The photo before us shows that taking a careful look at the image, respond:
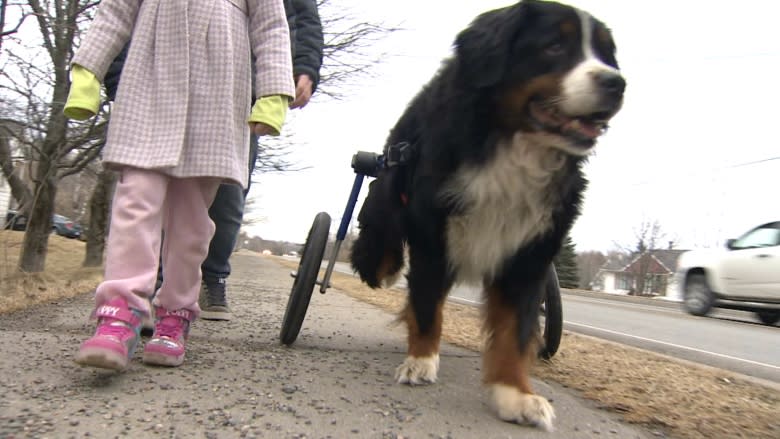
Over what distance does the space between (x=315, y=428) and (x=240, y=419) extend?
0.74ft

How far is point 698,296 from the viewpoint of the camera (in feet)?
40.2

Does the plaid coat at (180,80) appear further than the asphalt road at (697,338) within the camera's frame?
No

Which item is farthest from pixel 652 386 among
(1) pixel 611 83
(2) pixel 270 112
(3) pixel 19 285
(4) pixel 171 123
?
(3) pixel 19 285

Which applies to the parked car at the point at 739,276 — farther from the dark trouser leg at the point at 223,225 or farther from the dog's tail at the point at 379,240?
the dark trouser leg at the point at 223,225

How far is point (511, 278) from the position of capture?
2420mm

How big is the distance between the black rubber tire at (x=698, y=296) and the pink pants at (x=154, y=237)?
475 inches

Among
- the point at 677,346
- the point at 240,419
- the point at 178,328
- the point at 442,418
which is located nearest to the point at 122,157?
the point at 178,328

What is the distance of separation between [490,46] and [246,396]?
5.27ft

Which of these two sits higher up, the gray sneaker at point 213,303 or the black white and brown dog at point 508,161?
the black white and brown dog at point 508,161

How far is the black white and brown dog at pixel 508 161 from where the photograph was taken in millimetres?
2229

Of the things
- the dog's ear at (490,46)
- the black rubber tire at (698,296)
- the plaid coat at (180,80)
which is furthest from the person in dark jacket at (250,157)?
the black rubber tire at (698,296)

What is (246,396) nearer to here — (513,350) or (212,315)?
(513,350)

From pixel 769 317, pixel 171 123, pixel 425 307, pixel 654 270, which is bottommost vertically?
pixel 425 307

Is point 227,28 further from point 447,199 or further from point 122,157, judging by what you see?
point 447,199
